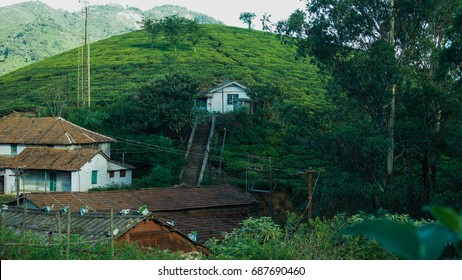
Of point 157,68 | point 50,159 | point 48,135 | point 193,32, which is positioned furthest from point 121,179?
point 193,32

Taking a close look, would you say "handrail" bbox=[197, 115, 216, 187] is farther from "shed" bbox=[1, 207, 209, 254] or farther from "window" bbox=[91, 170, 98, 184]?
"shed" bbox=[1, 207, 209, 254]

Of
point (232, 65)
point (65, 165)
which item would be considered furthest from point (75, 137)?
Answer: point (232, 65)

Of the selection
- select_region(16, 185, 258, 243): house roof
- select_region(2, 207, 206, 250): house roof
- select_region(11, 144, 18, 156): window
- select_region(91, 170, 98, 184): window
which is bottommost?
select_region(16, 185, 258, 243): house roof

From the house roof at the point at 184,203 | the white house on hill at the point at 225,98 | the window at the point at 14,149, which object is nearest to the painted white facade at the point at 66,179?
the window at the point at 14,149

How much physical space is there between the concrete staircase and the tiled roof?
2.63 metres

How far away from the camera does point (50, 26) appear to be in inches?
3573

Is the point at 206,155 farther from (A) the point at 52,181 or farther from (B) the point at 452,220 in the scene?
(B) the point at 452,220

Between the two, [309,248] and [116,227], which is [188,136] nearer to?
[116,227]

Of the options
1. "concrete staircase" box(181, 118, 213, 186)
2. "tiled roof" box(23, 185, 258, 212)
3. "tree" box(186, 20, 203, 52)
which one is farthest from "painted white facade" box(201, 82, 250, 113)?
"tree" box(186, 20, 203, 52)

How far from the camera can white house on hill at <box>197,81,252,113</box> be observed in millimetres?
30312

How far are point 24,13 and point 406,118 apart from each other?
13494 centimetres

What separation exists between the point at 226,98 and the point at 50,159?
33.3ft

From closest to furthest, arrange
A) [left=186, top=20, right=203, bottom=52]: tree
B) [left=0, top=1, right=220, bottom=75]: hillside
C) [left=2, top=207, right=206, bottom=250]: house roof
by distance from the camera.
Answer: [left=2, top=207, right=206, bottom=250]: house roof
[left=186, top=20, right=203, bottom=52]: tree
[left=0, top=1, right=220, bottom=75]: hillside

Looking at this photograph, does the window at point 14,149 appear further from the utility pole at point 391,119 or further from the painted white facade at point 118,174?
the utility pole at point 391,119
